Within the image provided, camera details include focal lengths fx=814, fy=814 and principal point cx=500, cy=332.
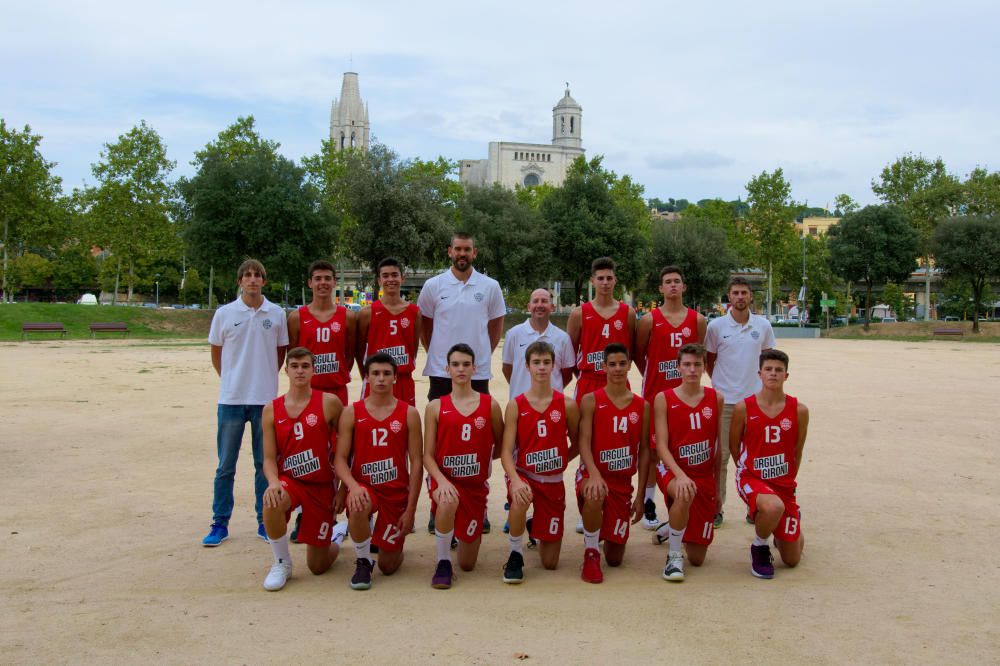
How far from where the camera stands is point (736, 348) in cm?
779

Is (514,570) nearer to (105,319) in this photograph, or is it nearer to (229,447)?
(229,447)

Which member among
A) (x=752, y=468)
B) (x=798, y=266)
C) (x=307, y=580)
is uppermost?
(x=798, y=266)

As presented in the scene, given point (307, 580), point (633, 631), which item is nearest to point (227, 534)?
point (307, 580)

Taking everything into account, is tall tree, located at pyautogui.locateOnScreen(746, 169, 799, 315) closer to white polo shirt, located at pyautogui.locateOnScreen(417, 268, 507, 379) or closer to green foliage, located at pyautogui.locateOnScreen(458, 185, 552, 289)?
green foliage, located at pyautogui.locateOnScreen(458, 185, 552, 289)

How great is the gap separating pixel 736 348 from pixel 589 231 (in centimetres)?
4443

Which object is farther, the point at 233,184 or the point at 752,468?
the point at 233,184

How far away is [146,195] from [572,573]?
53174mm

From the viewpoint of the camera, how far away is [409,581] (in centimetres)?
610

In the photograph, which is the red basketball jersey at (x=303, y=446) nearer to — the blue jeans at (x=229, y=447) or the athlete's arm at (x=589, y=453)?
the blue jeans at (x=229, y=447)

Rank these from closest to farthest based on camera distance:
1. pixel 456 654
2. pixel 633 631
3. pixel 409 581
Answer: pixel 456 654 < pixel 633 631 < pixel 409 581

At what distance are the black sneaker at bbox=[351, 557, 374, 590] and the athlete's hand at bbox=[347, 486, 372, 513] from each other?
36 centimetres

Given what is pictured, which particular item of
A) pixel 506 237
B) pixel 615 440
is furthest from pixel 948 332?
pixel 615 440

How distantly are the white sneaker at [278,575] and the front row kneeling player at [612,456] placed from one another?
2250mm

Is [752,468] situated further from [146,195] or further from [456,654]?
[146,195]
